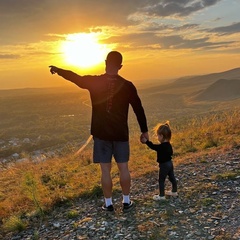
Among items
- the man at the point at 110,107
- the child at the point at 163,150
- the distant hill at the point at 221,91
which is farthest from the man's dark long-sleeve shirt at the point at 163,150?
the distant hill at the point at 221,91

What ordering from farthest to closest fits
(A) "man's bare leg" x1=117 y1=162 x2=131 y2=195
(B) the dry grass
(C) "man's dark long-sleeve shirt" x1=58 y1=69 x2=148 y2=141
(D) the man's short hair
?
(B) the dry grass < (A) "man's bare leg" x1=117 y1=162 x2=131 y2=195 < (C) "man's dark long-sleeve shirt" x1=58 y1=69 x2=148 y2=141 < (D) the man's short hair

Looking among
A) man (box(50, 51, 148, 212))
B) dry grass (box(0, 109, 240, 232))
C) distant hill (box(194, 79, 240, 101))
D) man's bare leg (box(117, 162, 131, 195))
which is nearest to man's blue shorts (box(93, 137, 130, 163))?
man (box(50, 51, 148, 212))

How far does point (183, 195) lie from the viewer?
22.0 ft

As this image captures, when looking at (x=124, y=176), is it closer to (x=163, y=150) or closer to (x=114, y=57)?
(x=163, y=150)

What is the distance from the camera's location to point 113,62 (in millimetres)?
5617

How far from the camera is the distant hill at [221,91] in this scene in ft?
266

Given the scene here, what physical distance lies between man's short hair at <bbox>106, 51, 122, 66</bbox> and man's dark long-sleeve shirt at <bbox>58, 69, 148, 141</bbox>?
0.24 m

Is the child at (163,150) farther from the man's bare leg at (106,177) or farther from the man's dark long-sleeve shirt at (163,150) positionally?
the man's bare leg at (106,177)

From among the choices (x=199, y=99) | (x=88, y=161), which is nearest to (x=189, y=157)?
(x=88, y=161)

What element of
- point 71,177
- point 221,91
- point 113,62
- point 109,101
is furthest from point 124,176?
point 221,91

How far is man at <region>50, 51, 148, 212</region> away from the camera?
5680mm

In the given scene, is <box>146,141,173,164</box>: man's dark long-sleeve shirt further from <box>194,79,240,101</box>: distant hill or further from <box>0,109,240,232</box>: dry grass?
<box>194,79,240,101</box>: distant hill

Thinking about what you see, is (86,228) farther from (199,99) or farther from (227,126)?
(199,99)

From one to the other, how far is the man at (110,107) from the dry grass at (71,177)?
1.83 metres
